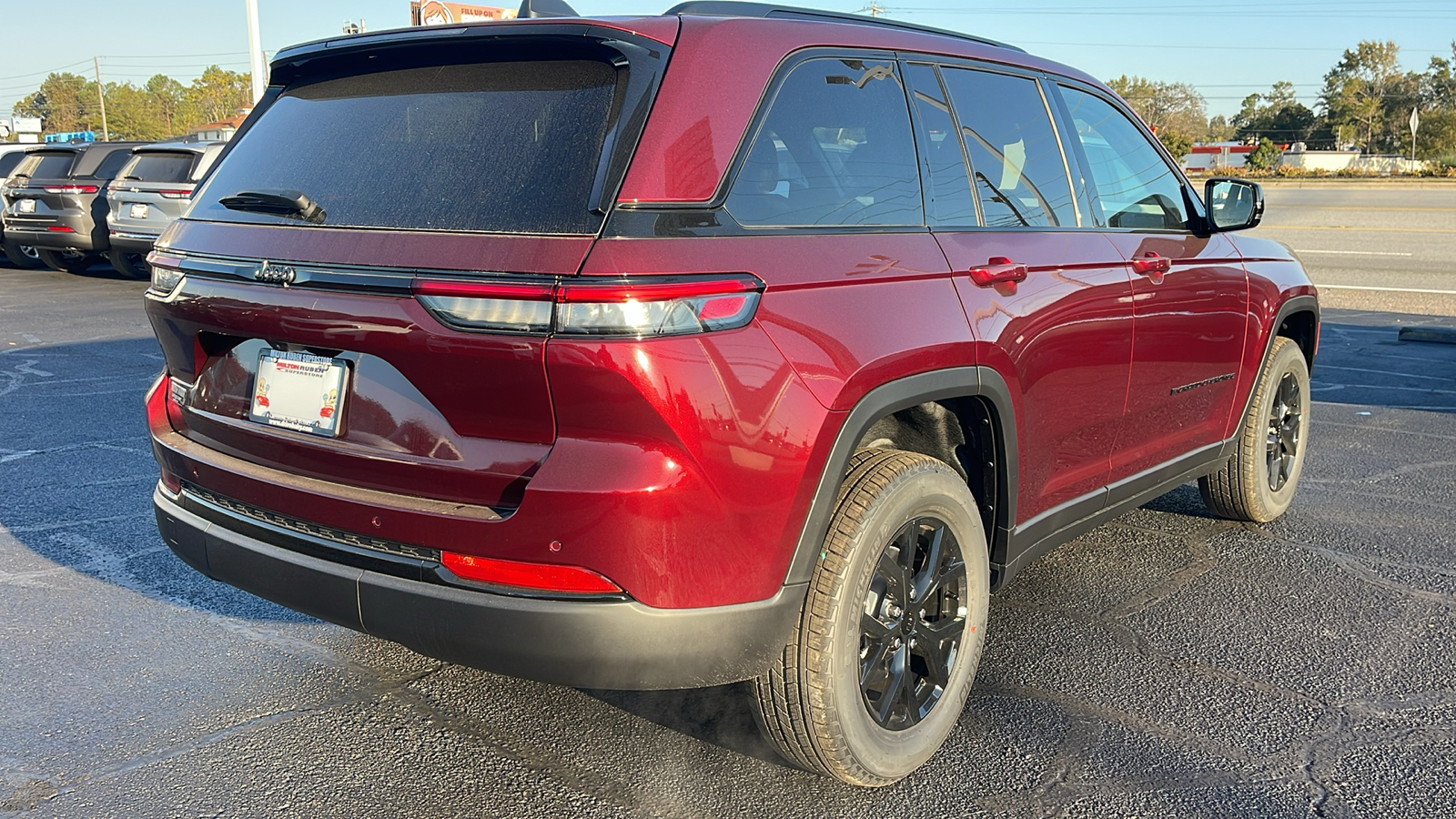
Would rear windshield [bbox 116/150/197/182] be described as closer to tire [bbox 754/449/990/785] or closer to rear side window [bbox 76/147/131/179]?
rear side window [bbox 76/147/131/179]

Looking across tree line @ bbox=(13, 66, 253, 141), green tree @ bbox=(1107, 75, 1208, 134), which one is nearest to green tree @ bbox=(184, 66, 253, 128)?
tree line @ bbox=(13, 66, 253, 141)

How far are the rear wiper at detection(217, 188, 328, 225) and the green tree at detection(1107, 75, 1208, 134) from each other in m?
102

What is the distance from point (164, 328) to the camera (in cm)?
294

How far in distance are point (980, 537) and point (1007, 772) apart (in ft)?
1.99

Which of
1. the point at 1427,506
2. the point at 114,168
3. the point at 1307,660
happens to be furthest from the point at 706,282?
the point at 114,168

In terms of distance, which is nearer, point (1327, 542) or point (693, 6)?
point (693, 6)

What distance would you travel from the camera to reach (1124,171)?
3.99m

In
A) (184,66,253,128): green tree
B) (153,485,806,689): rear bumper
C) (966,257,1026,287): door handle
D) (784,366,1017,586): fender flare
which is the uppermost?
(184,66,253,128): green tree

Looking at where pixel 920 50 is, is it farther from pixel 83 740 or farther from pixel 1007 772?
pixel 83 740

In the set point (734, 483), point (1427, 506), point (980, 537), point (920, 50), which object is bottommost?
point (1427, 506)

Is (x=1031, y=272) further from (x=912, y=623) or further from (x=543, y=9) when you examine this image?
(x=543, y=9)

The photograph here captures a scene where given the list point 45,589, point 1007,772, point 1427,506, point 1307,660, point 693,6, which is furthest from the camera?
point 1427,506

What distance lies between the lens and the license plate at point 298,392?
2525 mm

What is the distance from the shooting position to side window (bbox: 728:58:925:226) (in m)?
2.53
